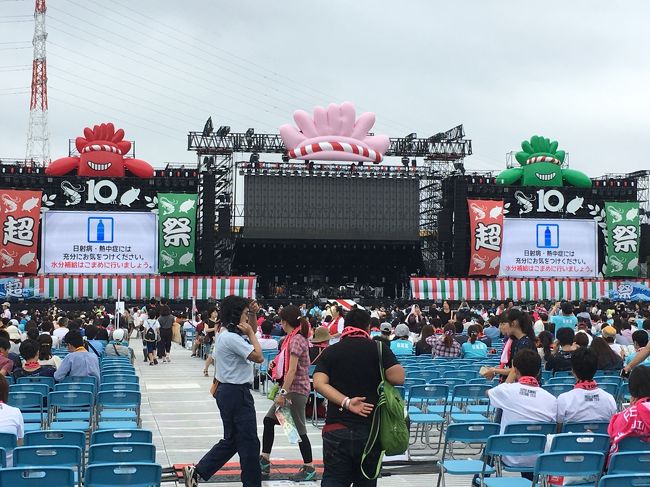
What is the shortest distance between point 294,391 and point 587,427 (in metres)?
2.70

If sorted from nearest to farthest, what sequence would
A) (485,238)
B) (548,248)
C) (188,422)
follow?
1. (188,422)
2. (485,238)
3. (548,248)

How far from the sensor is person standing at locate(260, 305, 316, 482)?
8.60 metres

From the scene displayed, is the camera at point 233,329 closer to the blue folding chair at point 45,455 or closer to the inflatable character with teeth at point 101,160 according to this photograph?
the blue folding chair at point 45,455

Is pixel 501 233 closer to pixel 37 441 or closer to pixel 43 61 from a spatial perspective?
pixel 43 61

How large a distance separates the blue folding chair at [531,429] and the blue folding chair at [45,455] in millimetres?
3073

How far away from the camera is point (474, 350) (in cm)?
1492

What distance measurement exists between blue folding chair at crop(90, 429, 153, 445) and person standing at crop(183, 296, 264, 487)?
0.84m

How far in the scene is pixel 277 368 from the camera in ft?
29.9

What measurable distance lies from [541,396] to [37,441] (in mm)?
3740

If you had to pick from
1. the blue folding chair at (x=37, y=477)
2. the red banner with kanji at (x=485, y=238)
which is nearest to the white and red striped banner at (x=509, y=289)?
the red banner with kanji at (x=485, y=238)

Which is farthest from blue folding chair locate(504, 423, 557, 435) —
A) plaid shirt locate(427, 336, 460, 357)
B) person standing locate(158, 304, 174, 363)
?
person standing locate(158, 304, 174, 363)

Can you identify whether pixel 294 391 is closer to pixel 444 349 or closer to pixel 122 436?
pixel 122 436

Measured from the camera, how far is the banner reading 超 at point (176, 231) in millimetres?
41156

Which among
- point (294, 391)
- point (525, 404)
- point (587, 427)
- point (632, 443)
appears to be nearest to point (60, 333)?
point (294, 391)
